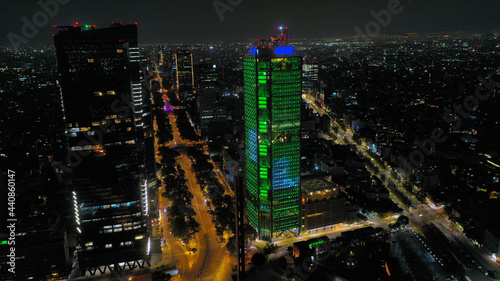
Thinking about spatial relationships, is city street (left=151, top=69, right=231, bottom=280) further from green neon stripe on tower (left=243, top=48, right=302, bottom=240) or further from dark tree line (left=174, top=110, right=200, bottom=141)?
dark tree line (left=174, top=110, right=200, bottom=141)

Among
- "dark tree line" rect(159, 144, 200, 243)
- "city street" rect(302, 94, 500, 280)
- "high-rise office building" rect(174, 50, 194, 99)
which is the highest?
"high-rise office building" rect(174, 50, 194, 99)

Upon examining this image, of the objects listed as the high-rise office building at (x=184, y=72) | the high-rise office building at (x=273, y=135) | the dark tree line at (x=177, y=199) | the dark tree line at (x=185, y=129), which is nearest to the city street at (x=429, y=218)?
the high-rise office building at (x=273, y=135)

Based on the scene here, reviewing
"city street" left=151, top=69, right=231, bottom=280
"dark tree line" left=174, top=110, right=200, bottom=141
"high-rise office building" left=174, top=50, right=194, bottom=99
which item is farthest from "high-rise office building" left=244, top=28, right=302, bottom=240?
"high-rise office building" left=174, top=50, right=194, bottom=99

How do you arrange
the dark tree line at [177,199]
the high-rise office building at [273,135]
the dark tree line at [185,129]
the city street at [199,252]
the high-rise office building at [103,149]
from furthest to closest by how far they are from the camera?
the dark tree line at [185,129] < the dark tree line at [177,199] < the high-rise office building at [273,135] < the city street at [199,252] < the high-rise office building at [103,149]

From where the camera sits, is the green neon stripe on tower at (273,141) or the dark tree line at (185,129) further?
the dark tree line at (185,129)

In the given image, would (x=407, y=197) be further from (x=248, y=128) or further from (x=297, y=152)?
(x=248, y=128)

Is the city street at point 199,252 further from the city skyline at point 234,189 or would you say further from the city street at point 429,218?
the city street at point 429,218
